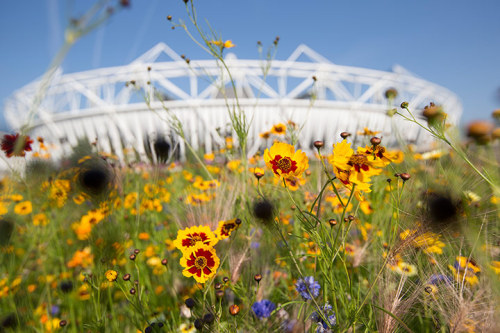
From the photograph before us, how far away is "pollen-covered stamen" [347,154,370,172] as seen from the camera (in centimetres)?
45

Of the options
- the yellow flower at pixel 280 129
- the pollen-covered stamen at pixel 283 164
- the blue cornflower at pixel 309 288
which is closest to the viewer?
the pollen-covered stamen at pixel 283 164

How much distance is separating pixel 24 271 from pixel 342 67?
1275cm

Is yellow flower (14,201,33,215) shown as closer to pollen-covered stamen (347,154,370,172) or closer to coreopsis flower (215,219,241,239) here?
coreopsis flower (215,219,241,239)

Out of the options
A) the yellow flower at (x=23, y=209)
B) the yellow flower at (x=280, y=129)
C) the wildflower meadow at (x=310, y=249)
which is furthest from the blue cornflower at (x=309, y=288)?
the yellow flower at (x=23, y=209)

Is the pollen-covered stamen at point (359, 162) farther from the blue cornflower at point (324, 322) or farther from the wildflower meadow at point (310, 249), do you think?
the blue cornflower at point (324, 322)

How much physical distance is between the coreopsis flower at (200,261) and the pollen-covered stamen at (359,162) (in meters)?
0.34

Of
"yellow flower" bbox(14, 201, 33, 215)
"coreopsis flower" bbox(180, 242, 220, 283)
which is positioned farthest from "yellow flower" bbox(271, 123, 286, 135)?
"yellow flower" bbox(14, 201, 33, 215)

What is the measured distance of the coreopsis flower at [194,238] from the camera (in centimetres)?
61

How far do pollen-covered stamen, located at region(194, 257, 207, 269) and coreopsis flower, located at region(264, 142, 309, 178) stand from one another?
0.81 feet

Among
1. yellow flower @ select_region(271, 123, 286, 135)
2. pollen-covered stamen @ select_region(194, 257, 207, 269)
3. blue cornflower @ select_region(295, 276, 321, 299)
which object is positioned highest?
yellow flower @ select_region(271, 123, 286, 135)

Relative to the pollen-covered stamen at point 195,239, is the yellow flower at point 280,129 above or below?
above

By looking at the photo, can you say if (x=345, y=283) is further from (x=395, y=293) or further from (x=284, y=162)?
(x=284, y=162)

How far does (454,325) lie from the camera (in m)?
0.50

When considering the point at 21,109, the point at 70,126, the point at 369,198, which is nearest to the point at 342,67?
the point at 70,126
